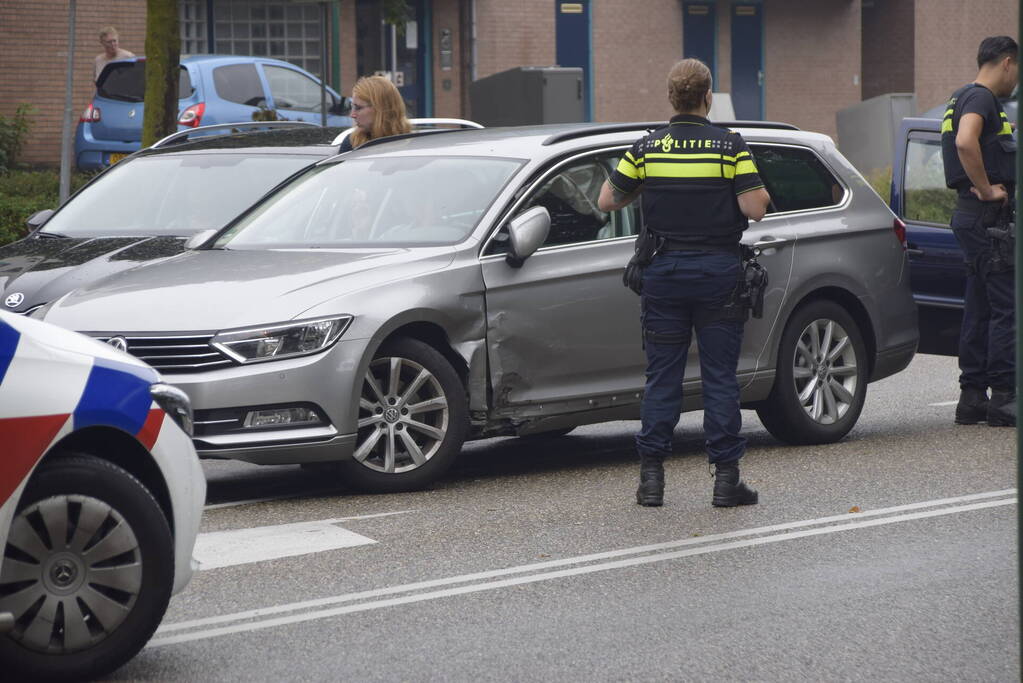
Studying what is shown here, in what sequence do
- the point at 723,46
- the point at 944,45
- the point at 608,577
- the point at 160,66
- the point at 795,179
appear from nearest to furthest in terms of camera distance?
the point at 608,577 → the point at 795,179 → the point at 160,66 → the point at 723,46 → the point at 944,45

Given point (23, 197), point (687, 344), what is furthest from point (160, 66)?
point (687, 344)

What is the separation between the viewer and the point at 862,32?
3519 cm

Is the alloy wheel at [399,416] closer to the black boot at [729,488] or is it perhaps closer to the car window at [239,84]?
the black boot at [729,488]

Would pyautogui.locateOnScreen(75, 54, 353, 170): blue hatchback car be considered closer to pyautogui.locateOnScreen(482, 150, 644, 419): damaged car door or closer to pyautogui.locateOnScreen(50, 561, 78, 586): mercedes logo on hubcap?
pyautogui.locateOnScreen(482, 150, 644, 419): damaged car door

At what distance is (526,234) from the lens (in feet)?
26.1

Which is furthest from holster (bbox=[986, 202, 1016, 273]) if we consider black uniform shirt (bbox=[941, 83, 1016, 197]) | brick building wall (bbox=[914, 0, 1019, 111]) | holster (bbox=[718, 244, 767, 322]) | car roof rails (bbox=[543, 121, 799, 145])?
brick building wall (bbox=[914, 0, 1019, 111])

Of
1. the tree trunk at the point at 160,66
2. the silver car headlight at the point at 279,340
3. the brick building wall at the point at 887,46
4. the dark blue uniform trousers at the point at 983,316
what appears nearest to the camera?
the silver car headlight at the point at 279,340

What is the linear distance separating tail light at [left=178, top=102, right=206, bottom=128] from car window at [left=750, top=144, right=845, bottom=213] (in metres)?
11.9

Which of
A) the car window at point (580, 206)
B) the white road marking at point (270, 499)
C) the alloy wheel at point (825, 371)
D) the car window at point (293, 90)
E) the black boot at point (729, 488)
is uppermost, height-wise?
the car window at point (293, 90)

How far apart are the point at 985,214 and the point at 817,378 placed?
1399mm

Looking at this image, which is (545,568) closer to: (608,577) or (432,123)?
(608,577)

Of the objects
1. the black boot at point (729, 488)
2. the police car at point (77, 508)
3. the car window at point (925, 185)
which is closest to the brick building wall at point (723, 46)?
the car window at point (925, 185)

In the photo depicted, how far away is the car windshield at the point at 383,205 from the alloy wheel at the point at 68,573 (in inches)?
139

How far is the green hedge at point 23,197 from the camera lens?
14992 millimetres
